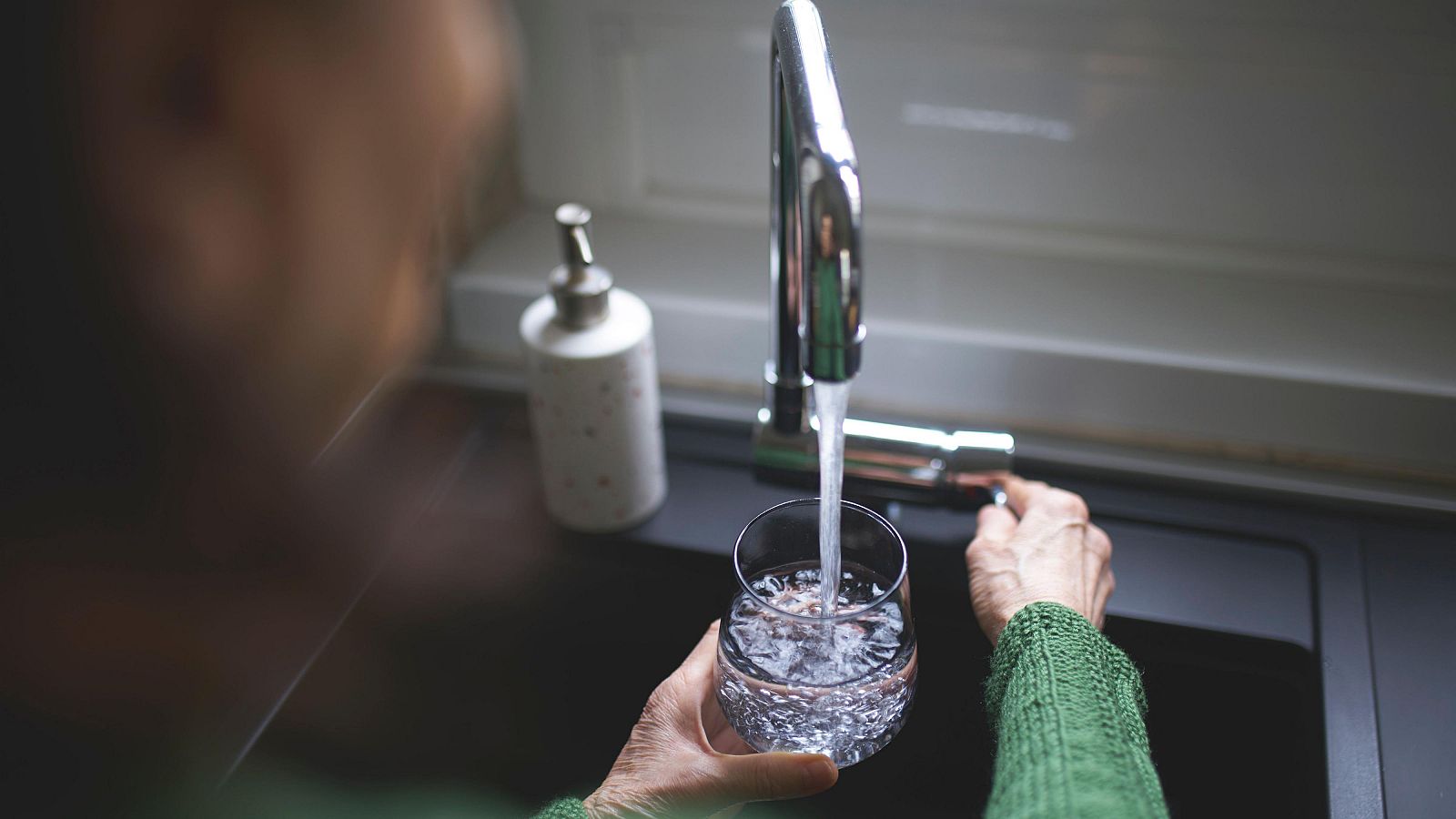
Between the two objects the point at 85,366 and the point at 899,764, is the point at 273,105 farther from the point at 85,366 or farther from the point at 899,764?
the point at 899,764

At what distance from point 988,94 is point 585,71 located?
0.38m

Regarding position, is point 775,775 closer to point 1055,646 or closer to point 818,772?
point 818,772

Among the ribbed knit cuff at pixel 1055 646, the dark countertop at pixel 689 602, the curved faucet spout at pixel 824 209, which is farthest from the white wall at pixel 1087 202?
the curved faucet spout at pixel 824 209

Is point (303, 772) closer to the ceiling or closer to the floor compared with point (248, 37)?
closer to the floor

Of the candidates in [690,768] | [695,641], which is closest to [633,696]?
[695,641]

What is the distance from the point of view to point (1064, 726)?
24.0 inches

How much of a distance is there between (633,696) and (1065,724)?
1.34ft

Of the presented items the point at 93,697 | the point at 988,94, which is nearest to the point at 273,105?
the point at 93,697

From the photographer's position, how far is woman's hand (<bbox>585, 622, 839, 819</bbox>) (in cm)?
66

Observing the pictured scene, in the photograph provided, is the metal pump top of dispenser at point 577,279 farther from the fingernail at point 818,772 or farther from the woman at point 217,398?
the fingernail at point 818,772

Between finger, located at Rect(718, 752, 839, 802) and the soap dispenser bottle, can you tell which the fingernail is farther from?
the soap dispenser bottle

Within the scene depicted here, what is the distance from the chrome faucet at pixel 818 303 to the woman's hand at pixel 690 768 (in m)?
0.19

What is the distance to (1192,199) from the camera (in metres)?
1.02

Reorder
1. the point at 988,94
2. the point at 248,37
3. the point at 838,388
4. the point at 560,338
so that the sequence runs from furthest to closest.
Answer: the point at 988,94 → the point at 560,338 → the point at 248,37 → the point at 838,388
